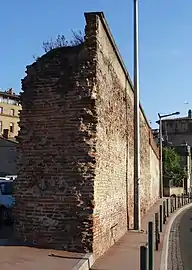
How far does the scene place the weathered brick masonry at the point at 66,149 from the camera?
35.0ft

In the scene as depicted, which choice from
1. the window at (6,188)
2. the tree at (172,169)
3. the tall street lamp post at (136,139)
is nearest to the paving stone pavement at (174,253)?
the tall street lamp post at (136,139)

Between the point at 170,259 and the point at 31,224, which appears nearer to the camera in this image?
the point at 31,224

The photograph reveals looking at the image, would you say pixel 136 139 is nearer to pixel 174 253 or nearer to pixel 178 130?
pixel 174 253

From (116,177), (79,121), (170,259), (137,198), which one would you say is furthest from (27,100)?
(137,198)

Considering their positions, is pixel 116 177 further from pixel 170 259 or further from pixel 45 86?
pixel 45 86

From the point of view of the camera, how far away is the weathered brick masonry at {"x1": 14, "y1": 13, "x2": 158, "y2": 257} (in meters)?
10.7

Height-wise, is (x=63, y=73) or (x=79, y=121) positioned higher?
(x=63, y=73)

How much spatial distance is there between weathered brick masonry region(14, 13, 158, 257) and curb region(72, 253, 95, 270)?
39cm

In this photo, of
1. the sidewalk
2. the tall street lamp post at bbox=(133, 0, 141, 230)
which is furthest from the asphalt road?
the tall street lamp post at bbox=(133, 0, 141, 230)

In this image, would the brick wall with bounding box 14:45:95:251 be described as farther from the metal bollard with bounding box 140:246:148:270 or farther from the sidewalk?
Result: the metal bollard with bounding box 140:246:148:270


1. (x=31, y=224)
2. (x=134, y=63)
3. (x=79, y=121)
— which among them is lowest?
(x=31, y=224)

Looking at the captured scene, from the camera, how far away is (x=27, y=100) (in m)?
11.7

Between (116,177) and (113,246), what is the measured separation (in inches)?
88.8

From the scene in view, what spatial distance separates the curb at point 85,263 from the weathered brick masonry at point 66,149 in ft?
1.28
